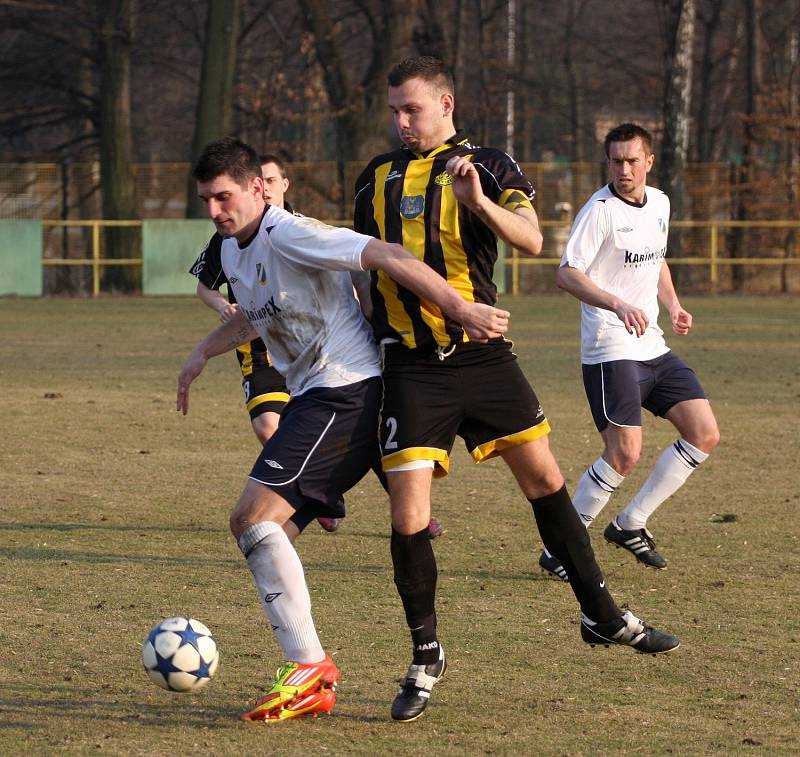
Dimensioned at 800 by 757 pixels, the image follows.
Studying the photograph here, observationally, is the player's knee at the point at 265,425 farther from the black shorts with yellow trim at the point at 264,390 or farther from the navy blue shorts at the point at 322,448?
the navy blue shorts at the point at 322,448

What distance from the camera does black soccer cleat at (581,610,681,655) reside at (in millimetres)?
4785

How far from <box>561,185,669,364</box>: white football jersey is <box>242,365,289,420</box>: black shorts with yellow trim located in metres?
1.62

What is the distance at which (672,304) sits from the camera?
23.3 ft

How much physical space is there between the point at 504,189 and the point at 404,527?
1.13 m

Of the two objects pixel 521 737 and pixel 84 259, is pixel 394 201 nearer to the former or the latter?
pixel 521 737

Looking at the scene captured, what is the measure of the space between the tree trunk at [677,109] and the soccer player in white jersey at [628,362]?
2152cm

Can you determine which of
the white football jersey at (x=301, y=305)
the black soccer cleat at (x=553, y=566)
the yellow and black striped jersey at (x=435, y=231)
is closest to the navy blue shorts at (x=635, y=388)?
the black soccer cleat at (x=553, y=566)

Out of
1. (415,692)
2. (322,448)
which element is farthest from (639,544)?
(322,448)

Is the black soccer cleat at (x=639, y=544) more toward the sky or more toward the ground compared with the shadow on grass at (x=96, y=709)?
more toward the sky

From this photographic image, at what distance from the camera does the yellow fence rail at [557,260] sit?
1112 inches

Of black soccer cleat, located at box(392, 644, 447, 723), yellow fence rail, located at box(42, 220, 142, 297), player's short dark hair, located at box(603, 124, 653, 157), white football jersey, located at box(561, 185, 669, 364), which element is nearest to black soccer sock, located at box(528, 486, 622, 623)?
black soccer cleat, located at box(392, 644, 447, 723)

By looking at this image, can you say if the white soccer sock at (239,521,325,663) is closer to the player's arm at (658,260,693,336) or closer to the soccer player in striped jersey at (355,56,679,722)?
the soccer player in striped jersey at (355,56,679,722)

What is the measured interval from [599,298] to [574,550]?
5.47 feet

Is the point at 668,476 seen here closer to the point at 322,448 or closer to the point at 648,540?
the point at 648,540
